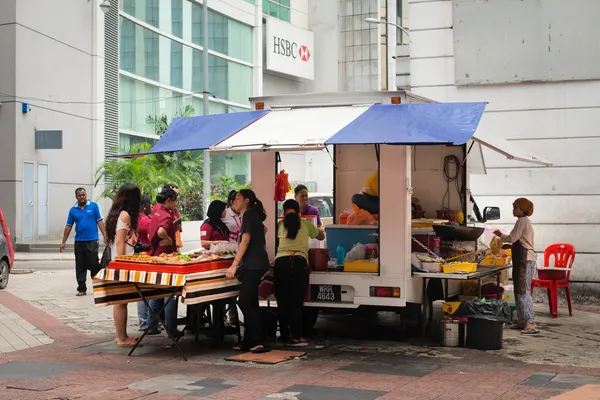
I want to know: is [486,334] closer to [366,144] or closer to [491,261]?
[491,261]

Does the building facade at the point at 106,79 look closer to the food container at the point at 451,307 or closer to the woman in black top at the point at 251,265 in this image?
the food container at the point at 451,307

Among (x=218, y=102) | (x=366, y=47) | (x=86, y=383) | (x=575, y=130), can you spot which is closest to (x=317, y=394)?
(x=86, y=383)

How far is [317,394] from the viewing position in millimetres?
7922

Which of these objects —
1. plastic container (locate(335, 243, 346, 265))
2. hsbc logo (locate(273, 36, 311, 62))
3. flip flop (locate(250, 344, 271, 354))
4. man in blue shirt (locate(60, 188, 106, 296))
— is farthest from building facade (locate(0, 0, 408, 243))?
flip flop (locate(250, 344, 271, 354))

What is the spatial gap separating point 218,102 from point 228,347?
35.1 metres

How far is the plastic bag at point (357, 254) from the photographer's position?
36.0 feet

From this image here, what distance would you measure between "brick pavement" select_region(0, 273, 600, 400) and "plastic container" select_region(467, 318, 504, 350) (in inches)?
6.5

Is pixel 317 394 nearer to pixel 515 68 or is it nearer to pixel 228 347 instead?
pixel 228 347

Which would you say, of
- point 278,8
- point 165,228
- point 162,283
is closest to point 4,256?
point 165,228

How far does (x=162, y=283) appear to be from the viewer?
9.64m

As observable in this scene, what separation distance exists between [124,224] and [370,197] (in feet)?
10.5

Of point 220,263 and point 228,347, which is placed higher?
point 220,263

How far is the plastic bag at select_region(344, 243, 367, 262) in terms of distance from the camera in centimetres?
1096

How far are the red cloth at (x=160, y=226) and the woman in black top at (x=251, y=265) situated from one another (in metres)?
0.99
